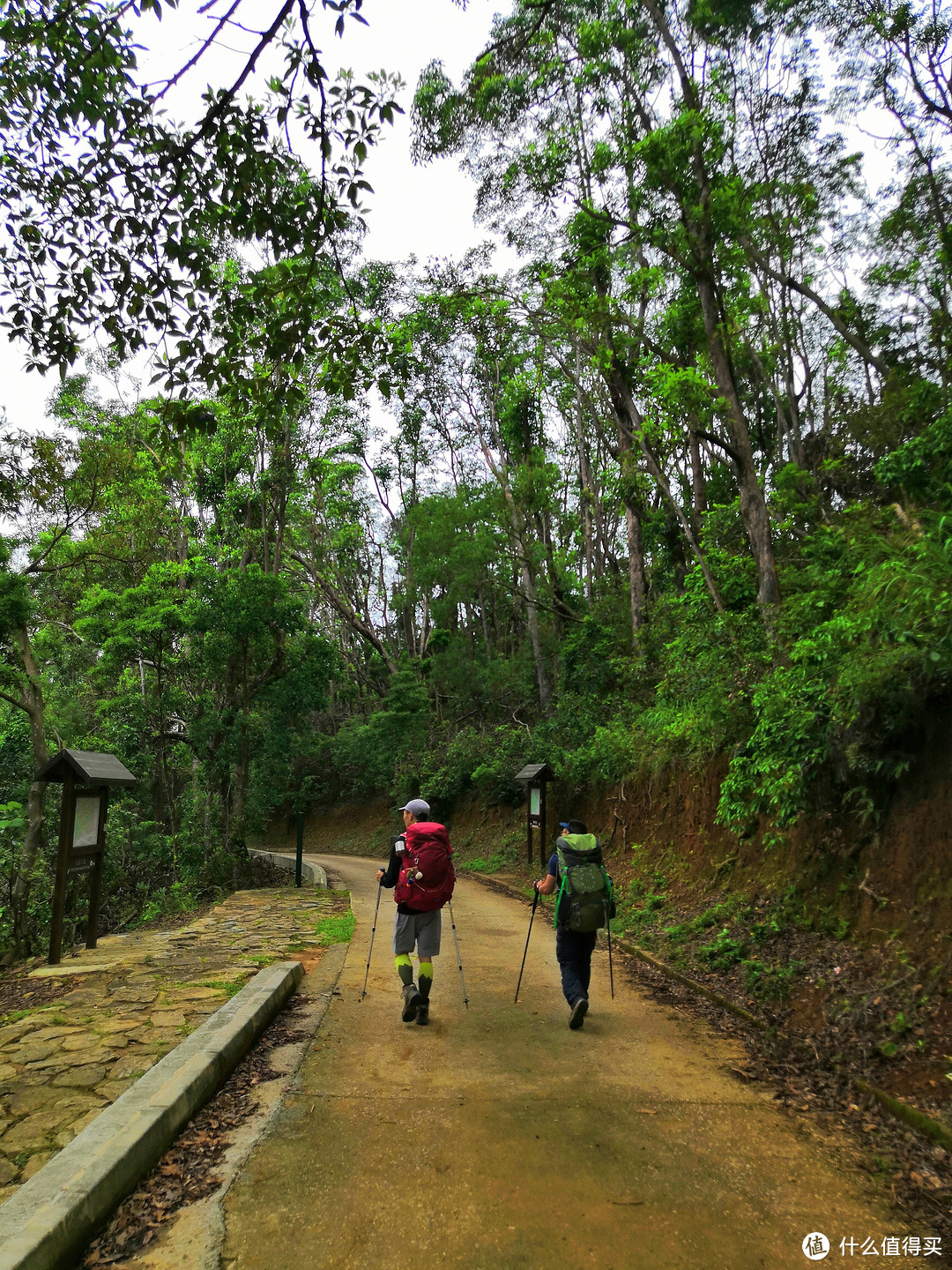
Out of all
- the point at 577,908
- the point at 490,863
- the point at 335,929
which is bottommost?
the point at 490,863

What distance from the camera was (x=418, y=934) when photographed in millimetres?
6273

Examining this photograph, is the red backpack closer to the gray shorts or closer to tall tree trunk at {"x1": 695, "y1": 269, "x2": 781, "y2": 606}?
the gray shorts

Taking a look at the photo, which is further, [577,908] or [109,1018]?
[577,908]

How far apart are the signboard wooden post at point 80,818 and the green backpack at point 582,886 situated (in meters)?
4.92

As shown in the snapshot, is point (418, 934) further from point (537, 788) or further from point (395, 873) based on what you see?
point (537, 788)

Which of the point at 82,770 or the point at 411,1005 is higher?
the point at 82,770

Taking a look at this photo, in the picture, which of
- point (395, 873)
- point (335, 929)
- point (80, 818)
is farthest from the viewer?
point (335, 929)

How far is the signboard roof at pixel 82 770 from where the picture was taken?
775 centimetres

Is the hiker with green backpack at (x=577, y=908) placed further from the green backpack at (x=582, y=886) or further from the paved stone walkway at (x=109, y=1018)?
the paved stone walkway at (x=109, y=1018)

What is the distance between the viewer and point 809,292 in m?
16.3

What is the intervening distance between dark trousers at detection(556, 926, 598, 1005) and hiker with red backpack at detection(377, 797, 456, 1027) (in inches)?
40.1

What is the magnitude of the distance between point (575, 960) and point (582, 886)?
60cm

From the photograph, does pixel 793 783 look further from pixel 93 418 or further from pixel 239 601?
pixel 93 418

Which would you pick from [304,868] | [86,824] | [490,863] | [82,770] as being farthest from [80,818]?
[490,863]
